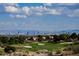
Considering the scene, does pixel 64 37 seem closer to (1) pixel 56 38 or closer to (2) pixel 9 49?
(1) pixel 56 38

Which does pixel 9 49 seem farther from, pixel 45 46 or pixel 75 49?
pixel 75 49

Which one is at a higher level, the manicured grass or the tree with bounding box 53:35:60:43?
the tree with bounding box 53:35:60:43

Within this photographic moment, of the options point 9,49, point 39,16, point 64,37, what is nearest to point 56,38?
point 64,37

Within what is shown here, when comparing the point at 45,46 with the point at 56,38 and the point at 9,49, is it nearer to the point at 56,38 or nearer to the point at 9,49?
the point at 56,38

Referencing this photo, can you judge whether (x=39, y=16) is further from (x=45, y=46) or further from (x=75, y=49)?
(x=75, y=49)

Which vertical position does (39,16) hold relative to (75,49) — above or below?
above

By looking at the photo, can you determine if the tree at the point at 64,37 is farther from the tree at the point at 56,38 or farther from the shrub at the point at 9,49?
the shrub at the point at 9,49

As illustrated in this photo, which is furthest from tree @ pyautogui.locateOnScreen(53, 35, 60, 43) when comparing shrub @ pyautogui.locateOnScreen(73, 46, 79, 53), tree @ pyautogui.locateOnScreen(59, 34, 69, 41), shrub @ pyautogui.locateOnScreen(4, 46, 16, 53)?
shrub @ pyautogui.locateOnScreen(4, 46, 16, 53)

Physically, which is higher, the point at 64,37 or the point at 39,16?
the point at 39,16

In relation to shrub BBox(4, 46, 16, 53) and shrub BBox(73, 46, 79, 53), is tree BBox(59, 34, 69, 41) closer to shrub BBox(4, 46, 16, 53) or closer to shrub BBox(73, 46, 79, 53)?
shrub BBox(73, 46, 79, 53)

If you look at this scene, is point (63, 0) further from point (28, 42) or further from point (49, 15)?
point (28, 42)

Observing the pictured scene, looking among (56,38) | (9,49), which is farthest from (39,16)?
(9,49)

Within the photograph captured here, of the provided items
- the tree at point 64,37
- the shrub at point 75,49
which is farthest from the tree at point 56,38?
the shrub at point 75,49
